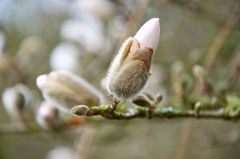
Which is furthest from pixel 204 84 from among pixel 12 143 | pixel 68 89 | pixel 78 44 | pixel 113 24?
pixel 12 143

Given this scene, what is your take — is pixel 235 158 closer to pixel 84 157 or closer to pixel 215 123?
pixel 215 123

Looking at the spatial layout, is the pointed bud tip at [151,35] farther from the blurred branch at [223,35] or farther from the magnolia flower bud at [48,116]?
the blurred branch at [223,35]

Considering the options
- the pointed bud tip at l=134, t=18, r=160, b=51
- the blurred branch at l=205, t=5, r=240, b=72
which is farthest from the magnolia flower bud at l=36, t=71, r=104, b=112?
the blurred branch at l=205, t=5, r=240, b=72

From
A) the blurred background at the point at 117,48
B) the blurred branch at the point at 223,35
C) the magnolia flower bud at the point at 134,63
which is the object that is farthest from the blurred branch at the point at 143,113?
the blurred branch at the point at 223,35

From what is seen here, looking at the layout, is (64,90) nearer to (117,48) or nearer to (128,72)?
(128,72)

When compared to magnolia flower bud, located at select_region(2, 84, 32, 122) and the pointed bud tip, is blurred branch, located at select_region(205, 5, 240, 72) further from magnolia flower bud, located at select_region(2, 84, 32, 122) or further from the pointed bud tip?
the pointed bud tip

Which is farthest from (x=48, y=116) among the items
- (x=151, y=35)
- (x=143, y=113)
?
(x=151, y=35)
